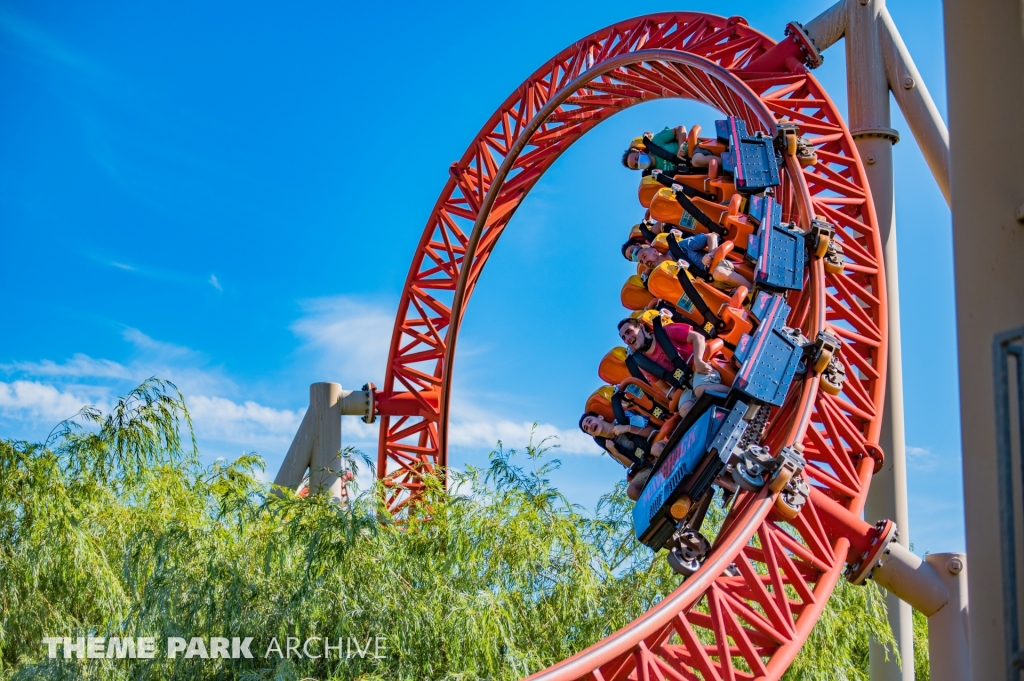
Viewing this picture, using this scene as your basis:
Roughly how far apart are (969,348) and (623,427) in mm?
5008

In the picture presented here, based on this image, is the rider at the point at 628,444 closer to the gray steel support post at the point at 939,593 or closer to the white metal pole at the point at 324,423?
the gray steel support post at the point at 939,593

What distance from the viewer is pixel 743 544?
519cm

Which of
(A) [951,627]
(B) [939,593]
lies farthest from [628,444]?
(A) [951,627]

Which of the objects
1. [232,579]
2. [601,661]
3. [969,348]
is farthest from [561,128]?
[969,348]

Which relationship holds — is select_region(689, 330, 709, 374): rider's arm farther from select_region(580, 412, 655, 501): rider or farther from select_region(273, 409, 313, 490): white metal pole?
select_region(273, 409, 313, 490): white metal pole

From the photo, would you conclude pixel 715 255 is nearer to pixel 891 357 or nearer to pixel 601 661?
pixel 891 357

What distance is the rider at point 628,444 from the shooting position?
657cm

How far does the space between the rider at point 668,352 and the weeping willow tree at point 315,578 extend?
1.13 metres

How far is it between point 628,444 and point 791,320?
Result: 48.7 inches

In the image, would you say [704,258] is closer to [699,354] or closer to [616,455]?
[699,354]

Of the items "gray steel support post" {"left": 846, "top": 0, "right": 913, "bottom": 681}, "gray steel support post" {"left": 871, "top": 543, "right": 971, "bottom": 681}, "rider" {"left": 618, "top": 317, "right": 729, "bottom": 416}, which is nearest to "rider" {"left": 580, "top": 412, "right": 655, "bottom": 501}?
"rider" {"left": 618, "top": 317, "right": 729, "bottom": 416}

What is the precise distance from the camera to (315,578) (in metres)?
6.21

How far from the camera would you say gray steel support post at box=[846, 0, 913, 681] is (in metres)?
7.64

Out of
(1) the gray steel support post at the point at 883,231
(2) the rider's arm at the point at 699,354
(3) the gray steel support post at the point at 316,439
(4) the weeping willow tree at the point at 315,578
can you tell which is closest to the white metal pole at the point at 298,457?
(3) the gray steel support post at the point at 316,439
